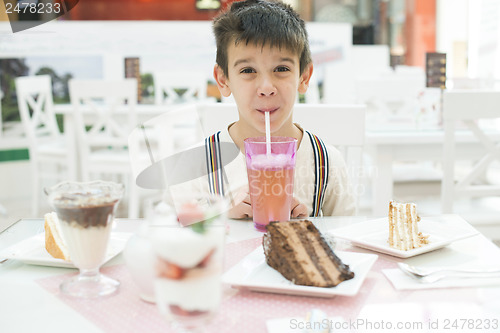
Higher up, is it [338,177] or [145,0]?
[145,0]

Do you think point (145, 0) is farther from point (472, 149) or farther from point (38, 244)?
point (38, 244)

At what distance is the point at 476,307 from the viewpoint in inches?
31.9

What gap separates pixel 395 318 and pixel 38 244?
0.72 meters

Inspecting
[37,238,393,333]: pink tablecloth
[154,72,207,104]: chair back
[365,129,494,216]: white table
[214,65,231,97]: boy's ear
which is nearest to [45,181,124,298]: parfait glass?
[37,238,393,333]: pink tablecloth

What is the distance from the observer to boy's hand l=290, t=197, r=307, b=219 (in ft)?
4.33

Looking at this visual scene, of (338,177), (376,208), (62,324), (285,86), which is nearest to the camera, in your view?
(62,324)

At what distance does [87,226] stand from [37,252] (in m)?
0.26

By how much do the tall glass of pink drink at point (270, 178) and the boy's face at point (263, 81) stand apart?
0.86 feet

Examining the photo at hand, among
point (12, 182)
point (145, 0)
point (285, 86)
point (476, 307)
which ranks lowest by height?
point (12, 182)

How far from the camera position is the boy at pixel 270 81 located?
1469mm

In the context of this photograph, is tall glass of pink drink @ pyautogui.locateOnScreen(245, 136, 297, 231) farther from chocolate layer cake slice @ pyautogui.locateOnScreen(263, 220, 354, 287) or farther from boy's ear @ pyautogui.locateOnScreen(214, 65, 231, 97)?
boy's ear @ pyautogui.locateOnScreen(214, 65, 231, 97)

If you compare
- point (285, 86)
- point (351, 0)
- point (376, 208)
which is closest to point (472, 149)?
point (376, 208)

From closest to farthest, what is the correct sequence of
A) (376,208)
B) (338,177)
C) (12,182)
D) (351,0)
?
(338,177) < (376,208) < (12,182) < (351,0)

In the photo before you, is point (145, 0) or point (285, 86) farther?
point (145, 0)
